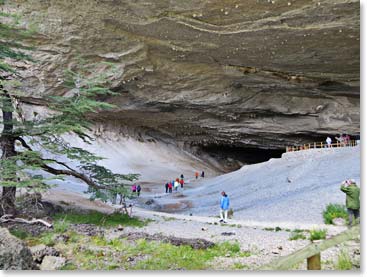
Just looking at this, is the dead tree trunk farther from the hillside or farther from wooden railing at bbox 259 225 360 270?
wooden railing at bbox 259 225 360 270

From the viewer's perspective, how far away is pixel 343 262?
17.0 feet

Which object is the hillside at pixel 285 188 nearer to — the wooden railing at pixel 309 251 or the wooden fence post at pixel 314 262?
the wooden fence post at pixel 314 262

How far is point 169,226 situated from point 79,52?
11732mm

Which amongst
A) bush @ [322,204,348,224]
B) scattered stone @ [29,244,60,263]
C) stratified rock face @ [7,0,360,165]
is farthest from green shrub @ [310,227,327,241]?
stratified rock face @ [7,0,360,165]

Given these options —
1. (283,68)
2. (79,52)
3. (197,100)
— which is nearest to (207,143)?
(197,100)

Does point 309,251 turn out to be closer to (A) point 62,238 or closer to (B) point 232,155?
(A) point 62,238

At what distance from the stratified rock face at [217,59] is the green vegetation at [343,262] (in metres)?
9.54

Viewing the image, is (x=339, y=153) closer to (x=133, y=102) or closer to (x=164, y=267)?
(x=133, y=102)

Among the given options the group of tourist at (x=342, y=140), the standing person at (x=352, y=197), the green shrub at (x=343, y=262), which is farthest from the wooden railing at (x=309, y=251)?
the group of tourist at (x=342, y=140)

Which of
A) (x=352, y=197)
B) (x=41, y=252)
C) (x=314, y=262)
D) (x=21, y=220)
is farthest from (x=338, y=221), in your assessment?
(x=21, y=220)

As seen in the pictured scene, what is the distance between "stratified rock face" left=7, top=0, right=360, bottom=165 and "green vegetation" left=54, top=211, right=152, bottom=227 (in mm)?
4103

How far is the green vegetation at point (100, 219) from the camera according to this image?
1075 cm

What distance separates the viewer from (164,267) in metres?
6.18

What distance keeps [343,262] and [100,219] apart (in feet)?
26.3
